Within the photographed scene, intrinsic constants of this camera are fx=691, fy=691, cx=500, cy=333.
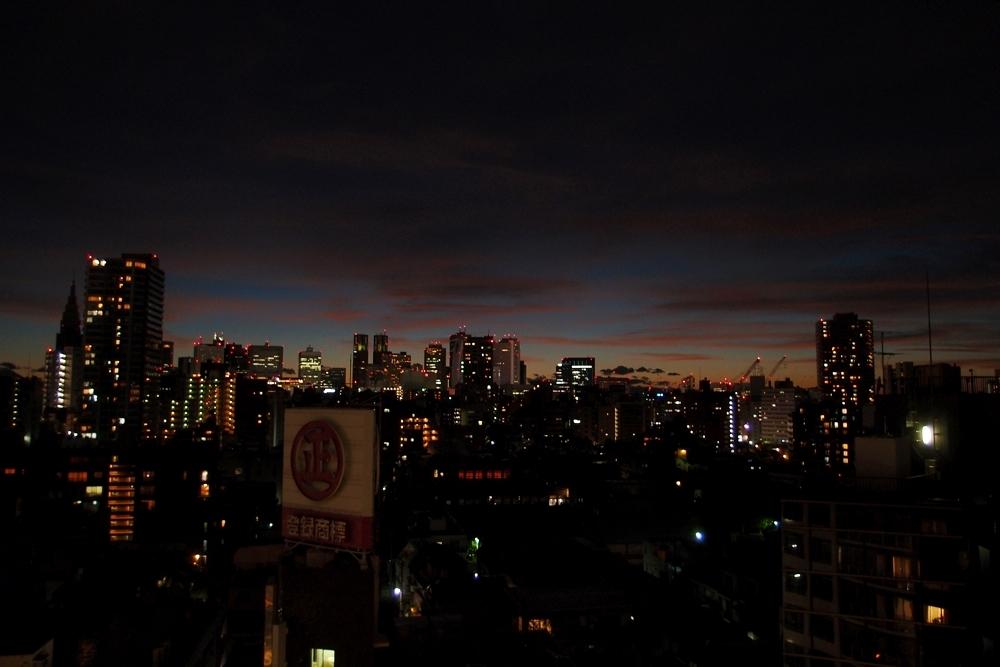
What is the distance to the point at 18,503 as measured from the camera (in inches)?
1704

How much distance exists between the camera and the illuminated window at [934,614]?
14.7m

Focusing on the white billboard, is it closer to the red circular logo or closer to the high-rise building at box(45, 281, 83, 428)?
the red circular logo

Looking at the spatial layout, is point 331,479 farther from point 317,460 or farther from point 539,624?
point 539,624

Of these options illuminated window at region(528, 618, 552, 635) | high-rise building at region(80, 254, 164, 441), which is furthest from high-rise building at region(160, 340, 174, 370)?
illuminated window at region(528, 618, 552, 635)

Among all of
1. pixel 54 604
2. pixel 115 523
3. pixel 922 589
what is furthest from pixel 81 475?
pixel 922 589

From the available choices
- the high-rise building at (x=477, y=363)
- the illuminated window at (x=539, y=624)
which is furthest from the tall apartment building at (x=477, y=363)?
the illuminated window at (x=539, y=624)

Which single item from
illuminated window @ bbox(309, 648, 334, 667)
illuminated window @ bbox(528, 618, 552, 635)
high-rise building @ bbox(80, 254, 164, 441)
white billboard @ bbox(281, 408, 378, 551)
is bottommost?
illuminated window @ bbox(528, 618, 552, 635)

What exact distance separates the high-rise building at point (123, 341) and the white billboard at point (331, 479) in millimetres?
103930

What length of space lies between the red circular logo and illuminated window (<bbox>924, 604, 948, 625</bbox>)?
12884 millimetres

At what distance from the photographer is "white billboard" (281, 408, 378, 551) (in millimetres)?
10320

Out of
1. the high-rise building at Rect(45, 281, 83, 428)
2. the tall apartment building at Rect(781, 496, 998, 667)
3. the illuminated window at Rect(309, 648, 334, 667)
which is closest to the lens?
the illuminated window at Rect(309, 648, 334, 667)

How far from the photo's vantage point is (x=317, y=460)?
10.6 m

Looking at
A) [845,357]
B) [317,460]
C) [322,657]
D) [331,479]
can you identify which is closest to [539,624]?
[322,657]

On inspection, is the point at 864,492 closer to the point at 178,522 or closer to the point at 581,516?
the point at 581,516
